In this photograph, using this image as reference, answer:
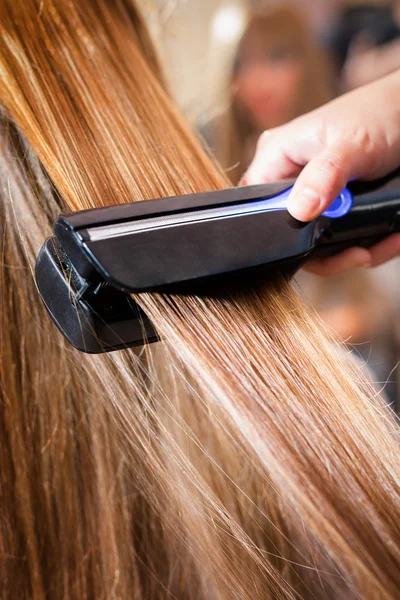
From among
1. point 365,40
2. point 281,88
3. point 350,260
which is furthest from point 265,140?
point 365,40

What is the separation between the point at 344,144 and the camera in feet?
1.91

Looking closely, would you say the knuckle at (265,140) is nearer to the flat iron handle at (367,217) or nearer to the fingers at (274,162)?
the fingers at (274,162)

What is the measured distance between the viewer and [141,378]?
1.59 feet

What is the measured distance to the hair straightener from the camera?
1.12ft

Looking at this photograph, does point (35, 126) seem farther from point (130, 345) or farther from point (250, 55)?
point (250, 55)

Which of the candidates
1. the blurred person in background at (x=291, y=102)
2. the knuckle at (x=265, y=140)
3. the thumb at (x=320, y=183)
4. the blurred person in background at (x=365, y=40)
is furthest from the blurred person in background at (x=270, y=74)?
the thumb at (x=320, y=183)

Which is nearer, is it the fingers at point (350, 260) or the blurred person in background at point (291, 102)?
the fingers at point (350, 260)

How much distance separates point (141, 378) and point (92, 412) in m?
0.07

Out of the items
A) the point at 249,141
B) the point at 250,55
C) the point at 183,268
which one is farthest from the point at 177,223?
the point at 250,55

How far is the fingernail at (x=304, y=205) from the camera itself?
0.43 m

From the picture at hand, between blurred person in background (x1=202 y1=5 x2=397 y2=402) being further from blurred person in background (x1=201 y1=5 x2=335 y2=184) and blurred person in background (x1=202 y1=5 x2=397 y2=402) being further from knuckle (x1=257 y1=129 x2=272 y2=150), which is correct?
knuckle (x1=257 y1=129 x2=272 y2=150)

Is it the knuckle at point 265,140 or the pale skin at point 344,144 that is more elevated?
the knuckle at point 265,140

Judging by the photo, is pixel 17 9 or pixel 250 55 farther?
pixel 250 55

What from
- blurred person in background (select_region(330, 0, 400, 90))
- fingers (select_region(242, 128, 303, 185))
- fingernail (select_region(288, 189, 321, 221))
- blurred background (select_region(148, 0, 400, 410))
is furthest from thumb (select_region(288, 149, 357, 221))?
blurred person in background (select_region(330, 0, 400, 90))
